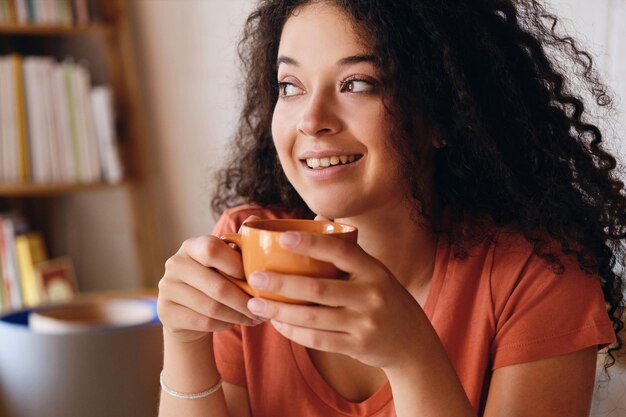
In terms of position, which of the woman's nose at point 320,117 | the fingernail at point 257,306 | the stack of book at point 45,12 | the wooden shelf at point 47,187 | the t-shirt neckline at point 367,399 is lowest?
the t-shirt neckline at point 367,399

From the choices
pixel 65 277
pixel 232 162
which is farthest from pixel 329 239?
pixel 65 277

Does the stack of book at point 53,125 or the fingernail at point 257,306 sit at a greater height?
A: the stack of book at point 53,125

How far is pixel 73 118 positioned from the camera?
224 cm

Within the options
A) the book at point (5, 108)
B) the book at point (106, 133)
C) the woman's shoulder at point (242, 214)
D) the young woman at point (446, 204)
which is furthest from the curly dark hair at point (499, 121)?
the book at point (5, 108)

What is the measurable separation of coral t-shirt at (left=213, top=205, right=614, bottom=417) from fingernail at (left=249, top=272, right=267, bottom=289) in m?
0.45

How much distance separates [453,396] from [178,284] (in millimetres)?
368

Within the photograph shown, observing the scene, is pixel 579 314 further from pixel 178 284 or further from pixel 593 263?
pixel 178 284

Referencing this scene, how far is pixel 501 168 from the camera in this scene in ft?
3.67

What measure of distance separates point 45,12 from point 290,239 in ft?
5.96

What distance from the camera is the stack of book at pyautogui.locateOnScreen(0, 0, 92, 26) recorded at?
2.19 m

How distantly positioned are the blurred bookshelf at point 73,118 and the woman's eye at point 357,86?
55.4 inches

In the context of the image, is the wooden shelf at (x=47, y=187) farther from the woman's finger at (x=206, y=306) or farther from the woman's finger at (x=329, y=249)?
the woman's finger at (x=329, y=249)

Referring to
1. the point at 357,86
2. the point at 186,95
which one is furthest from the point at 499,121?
the point at 186,95

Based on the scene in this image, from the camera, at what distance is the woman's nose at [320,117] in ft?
3.34
